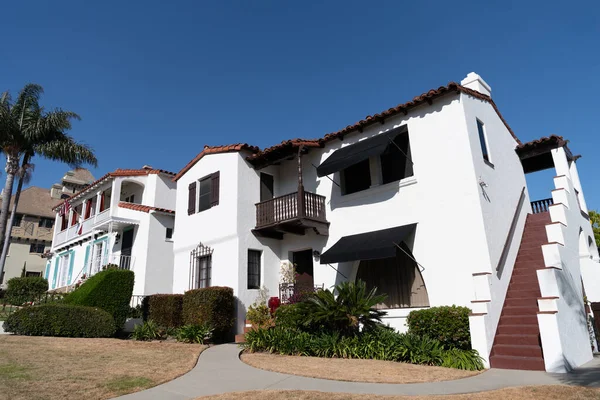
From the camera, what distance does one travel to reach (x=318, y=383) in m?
7.89

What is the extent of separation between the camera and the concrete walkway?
729 centimetres

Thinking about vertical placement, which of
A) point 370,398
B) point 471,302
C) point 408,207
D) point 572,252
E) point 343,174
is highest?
point 343,174

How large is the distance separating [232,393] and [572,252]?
434 inches

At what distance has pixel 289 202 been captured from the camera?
15758 mm

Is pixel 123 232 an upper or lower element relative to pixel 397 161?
upper

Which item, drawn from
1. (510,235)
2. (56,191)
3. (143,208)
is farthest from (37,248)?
(510,235)

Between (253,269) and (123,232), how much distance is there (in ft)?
40.7

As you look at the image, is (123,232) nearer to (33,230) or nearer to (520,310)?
(520,310)

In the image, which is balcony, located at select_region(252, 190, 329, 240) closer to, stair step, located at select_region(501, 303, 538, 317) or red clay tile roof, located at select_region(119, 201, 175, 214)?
stair step, located at select_region(501, 303, 538, 317)

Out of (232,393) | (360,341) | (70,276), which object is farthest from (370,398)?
(70,276)

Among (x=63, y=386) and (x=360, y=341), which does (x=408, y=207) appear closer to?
(x=360, y=341)

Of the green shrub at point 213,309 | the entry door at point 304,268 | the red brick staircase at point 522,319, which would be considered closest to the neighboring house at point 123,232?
the green shrub at point 213,309

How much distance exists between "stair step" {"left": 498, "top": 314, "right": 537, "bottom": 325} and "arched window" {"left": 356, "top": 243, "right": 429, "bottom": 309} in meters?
2.13

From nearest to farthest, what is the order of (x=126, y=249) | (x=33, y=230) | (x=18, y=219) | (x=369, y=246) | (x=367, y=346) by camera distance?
(x=367, y=346) → (x=369, y=246) → (x=126, y=249) → (x=18, y=219) → (x=33, y=230)
